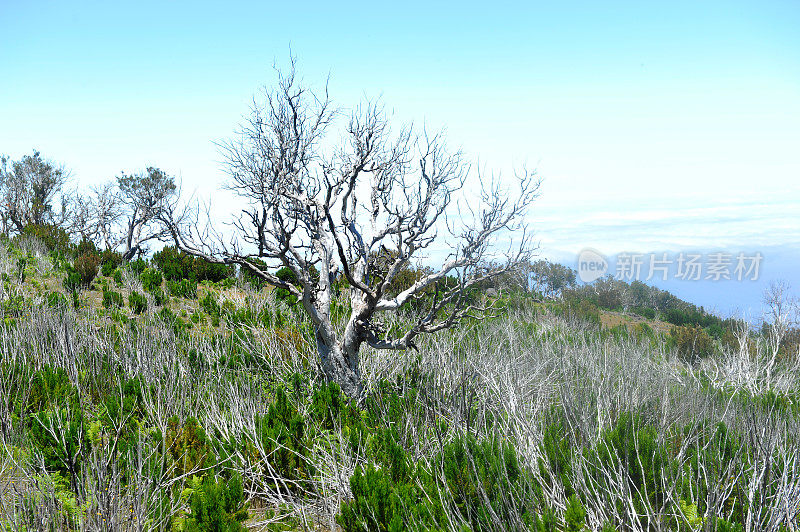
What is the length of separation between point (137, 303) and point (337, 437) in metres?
6.37

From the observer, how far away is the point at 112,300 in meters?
9.29

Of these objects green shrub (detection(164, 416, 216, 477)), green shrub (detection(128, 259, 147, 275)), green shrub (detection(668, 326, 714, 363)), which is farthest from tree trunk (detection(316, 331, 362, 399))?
green shrub (detection(668, 326, 714, 363))

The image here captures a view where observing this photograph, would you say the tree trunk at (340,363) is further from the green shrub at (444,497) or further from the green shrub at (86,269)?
the green shrub at (86,269)

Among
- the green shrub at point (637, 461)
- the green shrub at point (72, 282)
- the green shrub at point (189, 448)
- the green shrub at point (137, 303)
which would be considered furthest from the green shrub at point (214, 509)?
the green shrub at point (72, 282)

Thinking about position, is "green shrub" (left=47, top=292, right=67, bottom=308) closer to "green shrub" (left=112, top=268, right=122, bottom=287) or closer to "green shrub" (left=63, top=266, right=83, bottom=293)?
"green shrub" (left=63, top=266, right=83, bottom=293)

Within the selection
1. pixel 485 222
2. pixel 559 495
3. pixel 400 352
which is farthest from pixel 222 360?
pixel 559 495

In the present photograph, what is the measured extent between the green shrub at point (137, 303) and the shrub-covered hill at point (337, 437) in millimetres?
33

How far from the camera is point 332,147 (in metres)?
7.16

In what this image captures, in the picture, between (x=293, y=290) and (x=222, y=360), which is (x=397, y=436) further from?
(x=222, y=360)

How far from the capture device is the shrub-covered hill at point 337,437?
3154mm

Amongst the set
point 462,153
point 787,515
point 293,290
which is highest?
point 462,153

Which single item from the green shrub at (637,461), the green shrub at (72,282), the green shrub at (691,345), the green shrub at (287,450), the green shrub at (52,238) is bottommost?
the green shrub at (691,345)

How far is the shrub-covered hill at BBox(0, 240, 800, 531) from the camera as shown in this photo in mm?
3154

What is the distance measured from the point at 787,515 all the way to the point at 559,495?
50.9 inches
